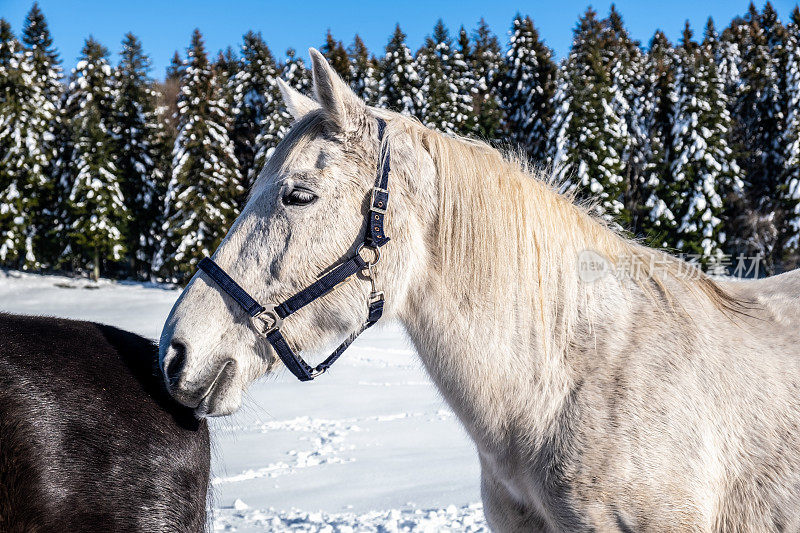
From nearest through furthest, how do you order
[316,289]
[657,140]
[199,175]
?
[316,289]
[199,175]
[657,140]

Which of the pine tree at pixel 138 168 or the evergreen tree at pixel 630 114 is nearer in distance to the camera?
the evergreen tree at pixel 630 114

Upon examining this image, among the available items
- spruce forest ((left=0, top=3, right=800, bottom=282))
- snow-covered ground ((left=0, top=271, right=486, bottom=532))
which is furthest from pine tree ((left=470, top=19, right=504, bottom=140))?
snow-covered ground ((left=0, top=271, right=486, bottom=532))

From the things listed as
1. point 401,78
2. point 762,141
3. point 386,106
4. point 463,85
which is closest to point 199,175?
point 386,106

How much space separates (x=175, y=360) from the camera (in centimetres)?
169

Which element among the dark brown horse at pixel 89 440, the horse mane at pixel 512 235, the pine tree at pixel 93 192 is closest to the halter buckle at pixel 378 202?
the horse mane at pixel 512 235

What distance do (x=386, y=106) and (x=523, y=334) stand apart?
30.9 meters

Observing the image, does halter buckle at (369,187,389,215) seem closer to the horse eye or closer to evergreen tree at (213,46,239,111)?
the horse eye

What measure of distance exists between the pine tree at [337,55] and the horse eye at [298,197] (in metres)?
34.8

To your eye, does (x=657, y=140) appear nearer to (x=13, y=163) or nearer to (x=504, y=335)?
(x=504, y=335)

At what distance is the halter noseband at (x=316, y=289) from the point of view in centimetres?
176

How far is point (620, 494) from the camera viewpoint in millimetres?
1687

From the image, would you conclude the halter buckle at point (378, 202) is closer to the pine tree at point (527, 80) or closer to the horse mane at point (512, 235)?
the horse mane at point (512, 235)
